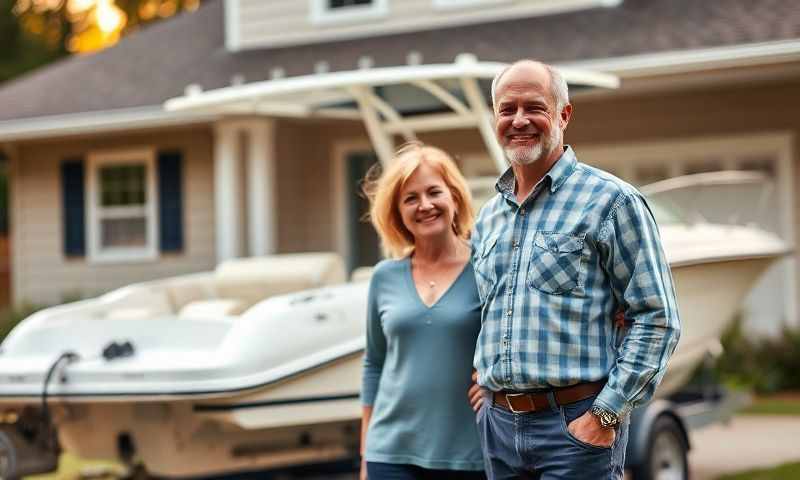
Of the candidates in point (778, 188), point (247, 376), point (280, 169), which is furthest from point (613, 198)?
point (280, 169)

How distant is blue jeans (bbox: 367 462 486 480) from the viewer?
3.95 meters

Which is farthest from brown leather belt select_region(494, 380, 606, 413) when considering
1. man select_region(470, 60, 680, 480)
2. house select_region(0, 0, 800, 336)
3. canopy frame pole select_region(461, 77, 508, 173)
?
house select_region(0, 0, 800, 336)

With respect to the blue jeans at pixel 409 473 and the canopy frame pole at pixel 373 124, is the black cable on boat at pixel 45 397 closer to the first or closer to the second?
the canopy frame pole at pixel 373 124

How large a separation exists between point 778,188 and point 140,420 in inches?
322

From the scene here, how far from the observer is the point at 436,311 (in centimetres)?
400

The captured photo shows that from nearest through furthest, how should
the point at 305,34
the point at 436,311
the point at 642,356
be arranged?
the point at 642,356 < the point at 436,311 < the point at 305,34

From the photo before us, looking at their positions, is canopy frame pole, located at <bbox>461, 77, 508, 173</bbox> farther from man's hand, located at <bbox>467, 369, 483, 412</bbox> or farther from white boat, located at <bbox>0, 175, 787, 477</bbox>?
man's hand, located at <bbox>467, 369, 483, 412</bbox>

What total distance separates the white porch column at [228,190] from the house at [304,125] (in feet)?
0.07

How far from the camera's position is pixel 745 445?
9531 millimetres

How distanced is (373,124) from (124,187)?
878cm

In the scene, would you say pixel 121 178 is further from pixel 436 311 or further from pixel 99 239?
pixel 436 311

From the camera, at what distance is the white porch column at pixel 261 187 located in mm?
13219

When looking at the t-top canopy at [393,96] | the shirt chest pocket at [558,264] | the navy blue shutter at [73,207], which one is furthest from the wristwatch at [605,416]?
the navy blue shutter at [73,207]

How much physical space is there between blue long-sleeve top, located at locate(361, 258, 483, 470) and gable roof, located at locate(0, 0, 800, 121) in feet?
25.9
